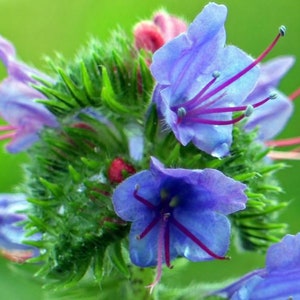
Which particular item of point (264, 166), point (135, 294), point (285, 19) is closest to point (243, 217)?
point (264, 166)

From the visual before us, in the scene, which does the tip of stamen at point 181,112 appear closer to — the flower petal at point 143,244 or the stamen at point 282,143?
the flower petal at point 143,244

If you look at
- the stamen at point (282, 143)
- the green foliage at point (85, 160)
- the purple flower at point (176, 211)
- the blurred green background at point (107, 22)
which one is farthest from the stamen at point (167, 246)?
the blurred green background at point (107, 22)

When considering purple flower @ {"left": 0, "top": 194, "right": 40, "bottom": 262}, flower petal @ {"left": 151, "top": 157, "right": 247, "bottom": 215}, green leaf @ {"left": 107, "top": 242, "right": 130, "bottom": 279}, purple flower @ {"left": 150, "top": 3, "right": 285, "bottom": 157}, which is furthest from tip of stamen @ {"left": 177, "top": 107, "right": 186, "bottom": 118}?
purple flower @ {"left": 0, "top": 194, "right": 40, "bottom": 262}

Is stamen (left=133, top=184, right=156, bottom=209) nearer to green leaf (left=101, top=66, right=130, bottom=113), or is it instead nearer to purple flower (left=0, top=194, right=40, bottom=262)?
green leaf (left=101, top=66, right=130, bottom=113)

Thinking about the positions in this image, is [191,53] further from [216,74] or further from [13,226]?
[13,226]

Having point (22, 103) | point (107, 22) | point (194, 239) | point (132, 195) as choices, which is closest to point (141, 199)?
point (132, 195)

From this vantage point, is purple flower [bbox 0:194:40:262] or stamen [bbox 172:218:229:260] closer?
stamen [bbox 172:218:229:260]

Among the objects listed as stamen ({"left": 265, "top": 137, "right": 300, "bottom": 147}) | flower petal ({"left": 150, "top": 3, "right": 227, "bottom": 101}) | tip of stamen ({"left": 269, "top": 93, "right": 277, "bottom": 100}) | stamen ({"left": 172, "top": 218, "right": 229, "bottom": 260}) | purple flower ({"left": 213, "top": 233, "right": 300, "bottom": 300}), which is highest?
flower petal ({"left": 150, "top": 3, "right": 227, "bottom": 101})

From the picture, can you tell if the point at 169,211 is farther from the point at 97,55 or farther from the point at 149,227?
the point at 97,55
